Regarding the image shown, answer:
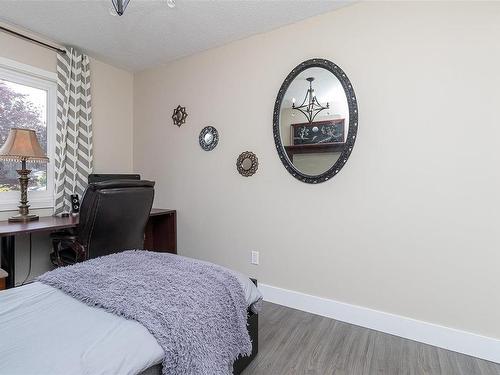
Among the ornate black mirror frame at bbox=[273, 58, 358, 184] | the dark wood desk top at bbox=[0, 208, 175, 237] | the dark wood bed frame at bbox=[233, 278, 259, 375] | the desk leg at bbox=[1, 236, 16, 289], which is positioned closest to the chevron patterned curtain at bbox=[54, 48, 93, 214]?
the dark wood desk top at bbox=[0, 208, 175, 237]

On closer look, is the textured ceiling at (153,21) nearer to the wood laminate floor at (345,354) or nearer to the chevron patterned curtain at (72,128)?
the chevron patterned curtain at (72,128)

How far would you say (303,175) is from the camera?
2.33m

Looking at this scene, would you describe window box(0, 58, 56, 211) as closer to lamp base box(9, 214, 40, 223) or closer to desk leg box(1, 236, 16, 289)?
lamp base box(9, 214, 40, 223)

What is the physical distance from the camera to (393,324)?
1.97m

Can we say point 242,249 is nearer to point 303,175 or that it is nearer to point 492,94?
point 303,175

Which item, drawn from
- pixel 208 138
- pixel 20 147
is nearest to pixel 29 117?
pixel 20 147

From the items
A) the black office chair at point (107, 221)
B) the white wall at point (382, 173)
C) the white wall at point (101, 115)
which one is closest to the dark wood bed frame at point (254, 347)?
the white wall at point (382, 173)

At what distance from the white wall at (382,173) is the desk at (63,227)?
388 mm

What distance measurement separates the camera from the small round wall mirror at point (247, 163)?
102 inches

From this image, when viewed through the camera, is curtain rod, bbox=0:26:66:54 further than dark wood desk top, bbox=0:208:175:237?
Yes

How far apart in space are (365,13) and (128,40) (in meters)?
2.11

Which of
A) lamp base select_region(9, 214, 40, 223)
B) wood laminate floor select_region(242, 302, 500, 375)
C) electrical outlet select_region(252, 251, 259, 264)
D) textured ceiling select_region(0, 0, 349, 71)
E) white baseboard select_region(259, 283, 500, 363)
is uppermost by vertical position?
textured ceiling select_region(0, 0, 349, 71)

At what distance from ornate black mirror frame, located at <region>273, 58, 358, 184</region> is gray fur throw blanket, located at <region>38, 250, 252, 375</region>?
1.19 meters

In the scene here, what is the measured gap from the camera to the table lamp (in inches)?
87.2
